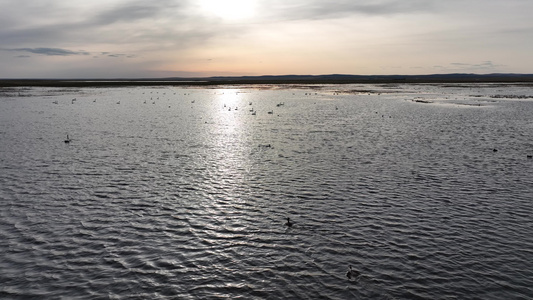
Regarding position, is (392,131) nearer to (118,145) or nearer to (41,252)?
(118,145)

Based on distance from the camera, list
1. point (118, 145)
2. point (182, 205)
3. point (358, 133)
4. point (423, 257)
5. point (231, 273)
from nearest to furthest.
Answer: point (231, 273) → point (423, 257) → point (182, 205) → point (118, 145) → point (358, 133)

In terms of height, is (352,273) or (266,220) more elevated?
(266,220)

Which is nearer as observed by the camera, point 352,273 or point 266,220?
point 352,273

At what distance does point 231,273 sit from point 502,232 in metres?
12.8

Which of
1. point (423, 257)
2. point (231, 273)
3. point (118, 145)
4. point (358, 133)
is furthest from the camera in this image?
point (358, 133)

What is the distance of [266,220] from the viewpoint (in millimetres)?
19203

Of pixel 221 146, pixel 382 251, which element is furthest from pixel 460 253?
pixel 221 146

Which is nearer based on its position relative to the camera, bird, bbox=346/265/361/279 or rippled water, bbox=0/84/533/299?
rippled water, bbox=0/84/533/299

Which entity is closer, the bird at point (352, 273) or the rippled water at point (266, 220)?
the rippled water at point (266, 220)

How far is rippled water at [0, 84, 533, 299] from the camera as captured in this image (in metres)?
13.6

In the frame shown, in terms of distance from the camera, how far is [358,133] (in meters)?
47.2

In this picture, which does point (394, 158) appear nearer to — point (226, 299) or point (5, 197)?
point (226, 299)

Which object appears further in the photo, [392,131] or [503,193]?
[392,131]

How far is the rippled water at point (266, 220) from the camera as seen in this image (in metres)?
13.6
